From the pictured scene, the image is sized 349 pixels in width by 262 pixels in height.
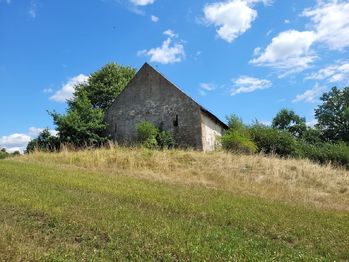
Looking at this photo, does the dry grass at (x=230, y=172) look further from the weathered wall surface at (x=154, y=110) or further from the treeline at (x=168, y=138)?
the weathered wall surface at (x=154, y=110)

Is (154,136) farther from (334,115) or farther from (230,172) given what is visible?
(334,115)

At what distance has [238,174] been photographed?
21.2 m

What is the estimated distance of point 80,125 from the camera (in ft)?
115

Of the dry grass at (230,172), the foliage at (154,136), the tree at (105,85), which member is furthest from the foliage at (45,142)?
the tree at (105,85)

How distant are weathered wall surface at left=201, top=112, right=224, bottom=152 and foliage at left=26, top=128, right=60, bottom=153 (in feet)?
40.7

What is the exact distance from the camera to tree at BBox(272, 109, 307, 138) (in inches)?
2525

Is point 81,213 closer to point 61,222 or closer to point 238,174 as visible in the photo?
point 61,222

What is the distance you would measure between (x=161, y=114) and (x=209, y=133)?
443 centimetres

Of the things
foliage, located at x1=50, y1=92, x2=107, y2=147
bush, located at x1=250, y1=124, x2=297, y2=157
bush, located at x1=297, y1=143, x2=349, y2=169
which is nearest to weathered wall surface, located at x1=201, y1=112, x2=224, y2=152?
bush, located at x1=250, y1=124, x2=297, y2=157

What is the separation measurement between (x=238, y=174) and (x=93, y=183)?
29.3 feet

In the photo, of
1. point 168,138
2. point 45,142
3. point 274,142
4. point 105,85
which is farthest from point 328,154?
point 105,85

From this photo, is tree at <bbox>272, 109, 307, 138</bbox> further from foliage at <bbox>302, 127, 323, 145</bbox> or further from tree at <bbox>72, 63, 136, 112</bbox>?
tree at <bbox>72, 63, 136, 112</bbox>

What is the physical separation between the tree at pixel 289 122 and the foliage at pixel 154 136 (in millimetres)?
33679

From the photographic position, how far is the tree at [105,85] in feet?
169
